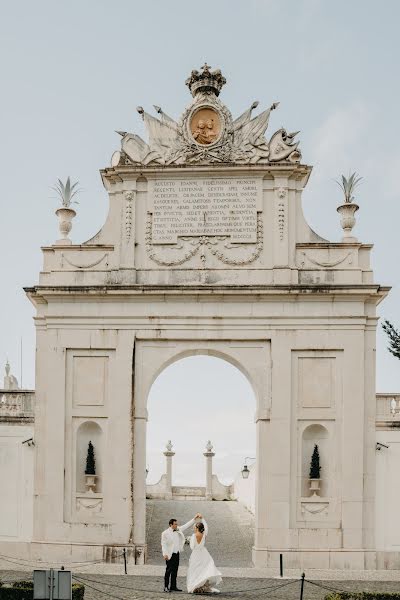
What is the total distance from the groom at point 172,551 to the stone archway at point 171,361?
3.92 meters

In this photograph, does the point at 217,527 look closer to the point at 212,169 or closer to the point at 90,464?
the point at 90,464

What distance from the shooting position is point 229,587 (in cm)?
2020

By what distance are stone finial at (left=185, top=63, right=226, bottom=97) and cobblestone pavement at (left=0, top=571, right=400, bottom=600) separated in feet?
40.9

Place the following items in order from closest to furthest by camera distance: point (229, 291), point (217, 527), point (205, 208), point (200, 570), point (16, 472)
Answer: point (200, 570)
point (229, 291)
point (16, 472)
point (205, 208)
point (217, 527)

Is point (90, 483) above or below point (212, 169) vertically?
below

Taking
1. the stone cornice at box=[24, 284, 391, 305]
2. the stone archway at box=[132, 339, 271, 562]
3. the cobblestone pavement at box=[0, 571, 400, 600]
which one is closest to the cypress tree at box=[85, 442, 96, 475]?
the stone archway at box=[132, 339, 271, 562]

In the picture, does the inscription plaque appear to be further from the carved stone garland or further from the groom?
the groom

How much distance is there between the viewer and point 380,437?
2445cm

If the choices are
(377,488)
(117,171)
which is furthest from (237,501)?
(117,171)

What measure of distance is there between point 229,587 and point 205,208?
9683mm

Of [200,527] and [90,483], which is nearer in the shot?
[200,527]

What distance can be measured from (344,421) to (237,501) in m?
14.7

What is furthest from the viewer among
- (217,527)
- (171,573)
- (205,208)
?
(217,527)

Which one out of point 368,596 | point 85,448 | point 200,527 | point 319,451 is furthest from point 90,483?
point 368,596
